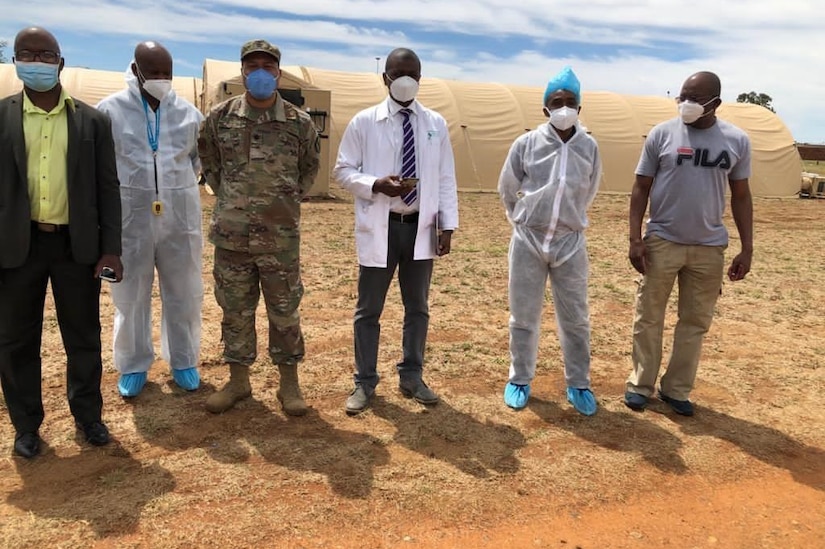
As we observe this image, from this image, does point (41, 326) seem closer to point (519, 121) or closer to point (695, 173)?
point (695, 173)

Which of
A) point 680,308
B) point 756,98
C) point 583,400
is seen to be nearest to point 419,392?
point 583,400

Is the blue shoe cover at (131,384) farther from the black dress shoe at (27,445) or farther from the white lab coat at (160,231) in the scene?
the black dress shoe at (27,445)

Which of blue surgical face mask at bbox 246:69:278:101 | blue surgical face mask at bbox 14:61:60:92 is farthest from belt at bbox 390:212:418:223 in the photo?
blue surgical face mask at bbox 14:61:60:92

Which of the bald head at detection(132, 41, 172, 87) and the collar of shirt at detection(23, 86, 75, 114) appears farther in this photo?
the bald head at detection(132, 41, 172, 87)

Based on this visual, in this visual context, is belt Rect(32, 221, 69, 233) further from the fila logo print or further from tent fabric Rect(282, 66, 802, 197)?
tent fabric Rect(282, 66, 802, 197)

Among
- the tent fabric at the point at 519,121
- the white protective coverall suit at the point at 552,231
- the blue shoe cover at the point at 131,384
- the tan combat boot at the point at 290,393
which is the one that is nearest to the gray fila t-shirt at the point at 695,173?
the white protective coverall suit at the point at 552,231

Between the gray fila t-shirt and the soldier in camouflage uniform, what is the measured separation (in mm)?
1905

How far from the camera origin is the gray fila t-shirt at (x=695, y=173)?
11.8ft

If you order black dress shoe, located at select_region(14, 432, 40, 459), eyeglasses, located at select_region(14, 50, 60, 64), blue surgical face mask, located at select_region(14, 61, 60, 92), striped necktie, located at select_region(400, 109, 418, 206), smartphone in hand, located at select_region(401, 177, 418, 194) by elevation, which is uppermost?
eyeglasses, located at select_region(14, 50, 60, 64)

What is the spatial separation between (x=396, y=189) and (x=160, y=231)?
1.34 metres

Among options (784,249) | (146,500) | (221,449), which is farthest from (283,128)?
(784,249)

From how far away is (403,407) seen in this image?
3.87 metres

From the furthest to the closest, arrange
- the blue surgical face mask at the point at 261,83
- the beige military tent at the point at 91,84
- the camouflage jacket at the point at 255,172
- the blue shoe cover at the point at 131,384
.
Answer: the beige military tent at the point at 91,84 < the blue shoe cover at the point at 131,384 < the camouflage jacket at the point at 255,172 < the blue surgical face mask at the point at 261,83

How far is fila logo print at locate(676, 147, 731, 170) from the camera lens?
3570 mm
